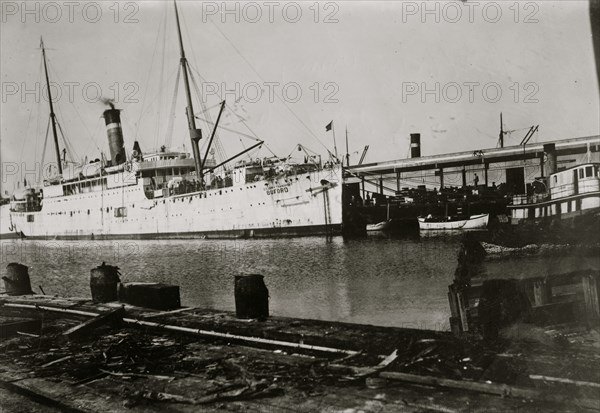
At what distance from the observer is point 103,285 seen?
8.98 m

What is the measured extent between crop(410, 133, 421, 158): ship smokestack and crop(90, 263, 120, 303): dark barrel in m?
41.4

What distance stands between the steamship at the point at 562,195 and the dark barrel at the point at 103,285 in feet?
66.8

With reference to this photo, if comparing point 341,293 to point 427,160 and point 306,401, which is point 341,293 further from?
point 427,160

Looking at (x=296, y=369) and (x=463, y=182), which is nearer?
(x=296, y=369)

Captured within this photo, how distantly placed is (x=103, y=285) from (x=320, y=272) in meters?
11.6

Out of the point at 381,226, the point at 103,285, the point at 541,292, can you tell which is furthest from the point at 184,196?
the point at 541,292

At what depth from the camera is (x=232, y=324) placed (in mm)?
6430

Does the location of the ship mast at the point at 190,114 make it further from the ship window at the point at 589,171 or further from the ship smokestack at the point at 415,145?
the ship window at the point at 589,171

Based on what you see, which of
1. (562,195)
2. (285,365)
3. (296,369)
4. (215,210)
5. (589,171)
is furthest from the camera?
(215,210)

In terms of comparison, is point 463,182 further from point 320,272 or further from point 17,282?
point 17,282

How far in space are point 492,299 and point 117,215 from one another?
46.0m

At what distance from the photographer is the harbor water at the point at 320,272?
507 inches

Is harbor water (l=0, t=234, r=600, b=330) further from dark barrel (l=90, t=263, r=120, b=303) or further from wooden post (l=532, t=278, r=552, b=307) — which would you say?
dark barrel (l=90, t=263, r=120, b=303)

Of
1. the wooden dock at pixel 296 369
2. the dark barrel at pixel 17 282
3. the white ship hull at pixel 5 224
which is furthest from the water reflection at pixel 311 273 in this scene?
the white ship hull at pixel 5 224
